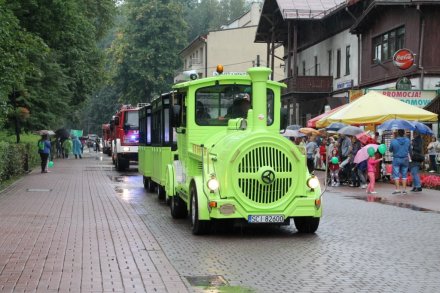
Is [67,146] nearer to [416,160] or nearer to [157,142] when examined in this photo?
[157,142]

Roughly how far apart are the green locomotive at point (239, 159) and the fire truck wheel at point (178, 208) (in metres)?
0.04

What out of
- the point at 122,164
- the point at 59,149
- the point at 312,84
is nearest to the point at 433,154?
the point at 122,164

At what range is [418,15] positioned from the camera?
2905 centimetres

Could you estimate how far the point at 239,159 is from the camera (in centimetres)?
1016

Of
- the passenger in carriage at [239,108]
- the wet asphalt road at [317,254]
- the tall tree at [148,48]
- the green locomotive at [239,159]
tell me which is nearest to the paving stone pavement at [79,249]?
the wet asphalt road at [317,254]

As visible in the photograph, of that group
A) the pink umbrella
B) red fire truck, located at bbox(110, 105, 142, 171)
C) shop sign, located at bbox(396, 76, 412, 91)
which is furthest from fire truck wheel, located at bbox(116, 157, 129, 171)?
the pink umbrella

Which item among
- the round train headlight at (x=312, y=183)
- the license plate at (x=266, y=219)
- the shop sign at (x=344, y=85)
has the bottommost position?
the license plate at (x=266, y=219)

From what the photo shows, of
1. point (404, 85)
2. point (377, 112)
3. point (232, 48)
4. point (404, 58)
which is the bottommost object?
point (377, 112)

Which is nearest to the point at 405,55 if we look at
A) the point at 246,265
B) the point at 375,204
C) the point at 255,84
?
the point at 375,204

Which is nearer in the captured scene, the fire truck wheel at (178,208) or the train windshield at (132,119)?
the fire truck wheel at (178,208)

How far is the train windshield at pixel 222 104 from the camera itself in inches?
478

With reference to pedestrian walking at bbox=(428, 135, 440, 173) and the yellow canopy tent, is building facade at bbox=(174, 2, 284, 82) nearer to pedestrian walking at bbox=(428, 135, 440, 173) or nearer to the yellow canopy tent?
pedestrian walking at bbox=(428, 135, 440, 173)

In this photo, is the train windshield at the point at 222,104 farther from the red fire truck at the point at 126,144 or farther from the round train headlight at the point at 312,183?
the red fire truck at the point at 126,144

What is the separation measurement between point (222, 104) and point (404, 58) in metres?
17.4
